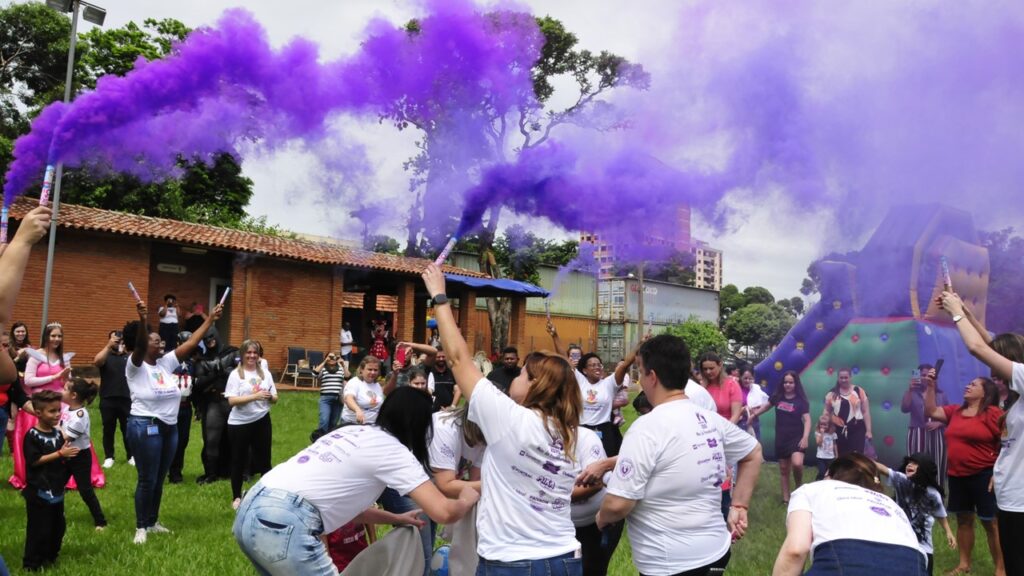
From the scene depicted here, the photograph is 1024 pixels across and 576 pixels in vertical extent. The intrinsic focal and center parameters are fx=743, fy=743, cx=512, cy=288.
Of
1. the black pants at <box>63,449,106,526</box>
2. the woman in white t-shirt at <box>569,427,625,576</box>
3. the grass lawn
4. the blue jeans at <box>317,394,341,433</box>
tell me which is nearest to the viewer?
the woman in white t-shirt at <box>569,427,625,576</box>

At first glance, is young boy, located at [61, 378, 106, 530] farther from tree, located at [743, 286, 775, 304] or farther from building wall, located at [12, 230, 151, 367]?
tree, located at [743, 286, 775, 304]

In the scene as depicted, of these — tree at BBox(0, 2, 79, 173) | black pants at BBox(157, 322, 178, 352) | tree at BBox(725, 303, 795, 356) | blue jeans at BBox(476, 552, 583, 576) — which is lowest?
blue jeans at BBox(476, 552, 583, 576)

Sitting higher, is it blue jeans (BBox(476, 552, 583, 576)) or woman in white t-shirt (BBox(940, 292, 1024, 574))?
woman in white t-shirt (BBox(940, 292, 1024, 574))

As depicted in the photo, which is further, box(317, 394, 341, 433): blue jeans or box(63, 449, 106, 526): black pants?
box(317, 394, 341, 433): blue jeans

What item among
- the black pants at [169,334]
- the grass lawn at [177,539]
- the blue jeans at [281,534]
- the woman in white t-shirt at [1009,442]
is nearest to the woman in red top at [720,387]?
the grass lawn at [177,539]

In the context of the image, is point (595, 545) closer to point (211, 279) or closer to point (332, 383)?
point (332, 383)

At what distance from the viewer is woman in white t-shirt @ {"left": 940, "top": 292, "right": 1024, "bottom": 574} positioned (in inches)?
169

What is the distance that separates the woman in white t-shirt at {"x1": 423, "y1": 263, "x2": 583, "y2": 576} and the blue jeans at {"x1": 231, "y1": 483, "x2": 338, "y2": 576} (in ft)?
2.30

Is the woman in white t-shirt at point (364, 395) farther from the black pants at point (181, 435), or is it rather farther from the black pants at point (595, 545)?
the black pants at point (595, 545)

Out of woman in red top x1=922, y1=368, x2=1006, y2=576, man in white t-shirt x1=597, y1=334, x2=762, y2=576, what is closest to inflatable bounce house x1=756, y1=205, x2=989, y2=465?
woman in red top x1=922, y1=368, x2=1006, y2=576

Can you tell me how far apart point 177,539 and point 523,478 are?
5.07 meters

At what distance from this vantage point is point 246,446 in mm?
8117

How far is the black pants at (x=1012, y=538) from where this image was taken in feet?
14.0

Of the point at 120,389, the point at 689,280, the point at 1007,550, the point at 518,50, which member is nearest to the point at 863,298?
the point at 689,280
